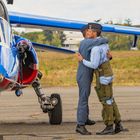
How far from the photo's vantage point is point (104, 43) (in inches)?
414

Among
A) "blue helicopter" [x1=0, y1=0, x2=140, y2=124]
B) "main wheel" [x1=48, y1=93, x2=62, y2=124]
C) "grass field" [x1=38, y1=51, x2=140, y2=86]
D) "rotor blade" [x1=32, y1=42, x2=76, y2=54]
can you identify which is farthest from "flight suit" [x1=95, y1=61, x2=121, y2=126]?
"grass field" [x1=38, y1=51, x2=140, y2=86]

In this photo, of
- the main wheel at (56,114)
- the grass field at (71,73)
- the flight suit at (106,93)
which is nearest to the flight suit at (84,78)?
the flight suit at (106,93)

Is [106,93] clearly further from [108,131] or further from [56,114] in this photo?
[56,114]

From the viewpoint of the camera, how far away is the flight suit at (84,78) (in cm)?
1047

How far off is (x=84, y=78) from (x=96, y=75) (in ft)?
0.72

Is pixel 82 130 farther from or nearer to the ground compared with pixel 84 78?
nearer to the ground

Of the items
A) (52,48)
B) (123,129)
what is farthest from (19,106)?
(123,129)

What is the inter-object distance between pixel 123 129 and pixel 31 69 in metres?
2.30

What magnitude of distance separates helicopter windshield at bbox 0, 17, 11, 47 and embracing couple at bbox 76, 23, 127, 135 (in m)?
1.29

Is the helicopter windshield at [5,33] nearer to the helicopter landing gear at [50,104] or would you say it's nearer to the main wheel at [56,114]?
the helicopter landing gear at [50,104]

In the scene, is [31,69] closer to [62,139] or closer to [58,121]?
[58,121]

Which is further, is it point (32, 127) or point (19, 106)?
point (19, 106)

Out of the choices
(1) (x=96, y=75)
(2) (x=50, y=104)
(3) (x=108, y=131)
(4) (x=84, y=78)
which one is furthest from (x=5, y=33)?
(2) (x=50, y=104)

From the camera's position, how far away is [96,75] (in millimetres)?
10516
